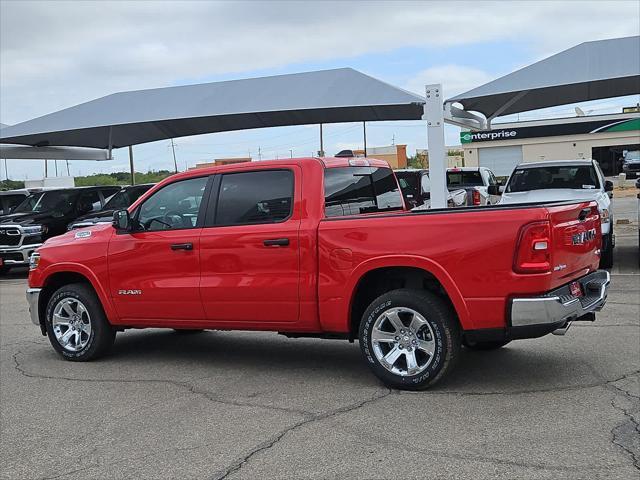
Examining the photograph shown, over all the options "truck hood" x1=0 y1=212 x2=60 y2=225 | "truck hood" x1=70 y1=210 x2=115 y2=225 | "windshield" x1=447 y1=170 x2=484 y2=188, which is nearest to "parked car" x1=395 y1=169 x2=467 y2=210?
"windshield" x1=447 y1=170 x2=484 y2=188

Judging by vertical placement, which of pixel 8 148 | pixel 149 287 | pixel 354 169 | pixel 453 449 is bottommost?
pixel 453 449

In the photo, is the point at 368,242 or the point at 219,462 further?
the point at 368,242

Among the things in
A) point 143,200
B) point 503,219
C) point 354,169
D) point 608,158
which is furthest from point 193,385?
point 608,158

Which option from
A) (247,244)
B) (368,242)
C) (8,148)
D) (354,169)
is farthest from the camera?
(8,148)

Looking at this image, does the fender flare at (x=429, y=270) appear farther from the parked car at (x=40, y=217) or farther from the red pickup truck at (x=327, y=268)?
the parked car at (x=40, y=217)

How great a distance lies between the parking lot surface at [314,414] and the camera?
4.34m

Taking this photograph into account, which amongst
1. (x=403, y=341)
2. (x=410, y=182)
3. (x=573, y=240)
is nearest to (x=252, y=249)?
(x=403, y=341)

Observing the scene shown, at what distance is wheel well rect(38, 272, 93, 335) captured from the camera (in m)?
7.52

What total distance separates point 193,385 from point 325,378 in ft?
3.77

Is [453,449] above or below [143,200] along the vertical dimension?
below

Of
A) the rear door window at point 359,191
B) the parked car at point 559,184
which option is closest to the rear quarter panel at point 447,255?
the rear door window at point 359,191

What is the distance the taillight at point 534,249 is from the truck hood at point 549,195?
7219 millimetres

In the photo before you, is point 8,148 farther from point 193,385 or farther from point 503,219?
point 503,219

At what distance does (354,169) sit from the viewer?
6750 millimetres
